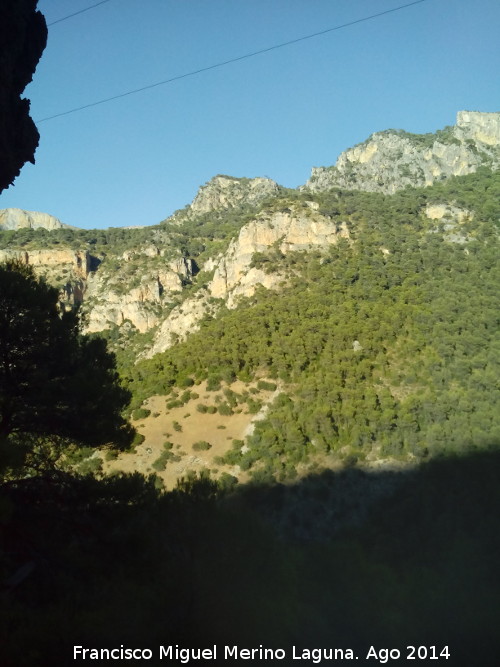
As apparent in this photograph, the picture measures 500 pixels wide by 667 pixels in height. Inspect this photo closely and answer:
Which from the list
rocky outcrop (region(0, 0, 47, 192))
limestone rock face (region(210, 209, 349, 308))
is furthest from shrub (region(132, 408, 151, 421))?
rocky outcrop (region(0, 0, 47, 192))

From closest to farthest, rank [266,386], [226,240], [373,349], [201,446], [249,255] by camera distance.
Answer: [201,446] < [266,386] < [373,349] < [249,255] < [226,240]

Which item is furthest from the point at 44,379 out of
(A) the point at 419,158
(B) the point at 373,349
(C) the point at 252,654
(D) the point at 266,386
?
(A) the point at 419,158

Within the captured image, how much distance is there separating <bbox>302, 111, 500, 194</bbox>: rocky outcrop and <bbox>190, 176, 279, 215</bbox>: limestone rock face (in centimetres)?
1067

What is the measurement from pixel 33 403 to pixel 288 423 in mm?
21351

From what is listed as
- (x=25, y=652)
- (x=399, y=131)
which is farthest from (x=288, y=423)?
(x=399, y=131)

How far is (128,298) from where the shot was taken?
210 ft

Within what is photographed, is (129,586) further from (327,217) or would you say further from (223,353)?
(327,217)

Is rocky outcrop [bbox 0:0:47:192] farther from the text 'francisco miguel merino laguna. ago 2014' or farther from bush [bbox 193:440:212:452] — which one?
bush [bbox 193:440:212:452]

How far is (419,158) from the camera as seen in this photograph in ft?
247

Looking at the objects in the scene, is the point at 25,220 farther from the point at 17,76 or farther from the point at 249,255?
the point at 17,76

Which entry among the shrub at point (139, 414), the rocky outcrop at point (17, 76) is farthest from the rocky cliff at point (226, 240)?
the rocky outcrop at point (17, 76)

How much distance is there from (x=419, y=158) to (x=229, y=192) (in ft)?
121

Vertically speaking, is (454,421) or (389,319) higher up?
(389,319)

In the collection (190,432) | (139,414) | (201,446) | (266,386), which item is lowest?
(201,446)
